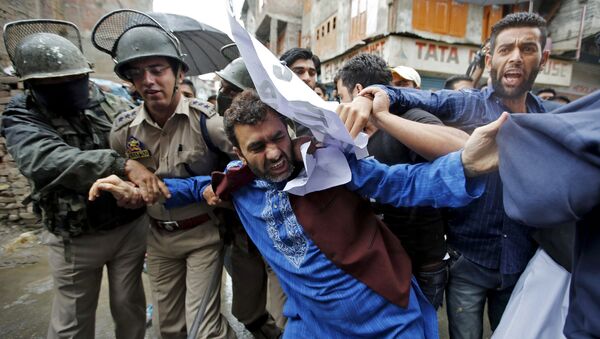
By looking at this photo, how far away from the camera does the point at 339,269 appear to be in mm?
1384

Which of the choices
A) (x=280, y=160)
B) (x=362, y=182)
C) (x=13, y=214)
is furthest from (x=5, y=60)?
(x=362, y=182)

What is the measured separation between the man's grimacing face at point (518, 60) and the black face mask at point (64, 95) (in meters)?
2.44

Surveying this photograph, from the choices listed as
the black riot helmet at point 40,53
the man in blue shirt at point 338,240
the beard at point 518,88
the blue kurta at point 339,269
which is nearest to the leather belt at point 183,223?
the blue kurta at point 339,269

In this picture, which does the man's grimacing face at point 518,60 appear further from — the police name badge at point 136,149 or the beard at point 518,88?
the police name badge at point 136,149

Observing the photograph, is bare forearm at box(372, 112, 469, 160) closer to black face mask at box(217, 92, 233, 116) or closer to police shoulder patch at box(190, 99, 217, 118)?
police shoulder patch at box(190, 99, 217, 118)

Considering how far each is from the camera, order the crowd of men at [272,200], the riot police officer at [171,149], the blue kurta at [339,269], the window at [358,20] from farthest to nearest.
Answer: the window at [358,20] → the riot police officer at [171,149] → the crowd of men at [272,200] → the blue kurta at [339,269]

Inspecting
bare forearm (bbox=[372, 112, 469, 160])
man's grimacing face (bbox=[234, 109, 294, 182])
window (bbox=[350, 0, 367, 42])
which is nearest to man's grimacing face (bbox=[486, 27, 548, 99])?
bare forearm (bbox=[372, 112, 469, 160])

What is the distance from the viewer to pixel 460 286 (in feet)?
5.93

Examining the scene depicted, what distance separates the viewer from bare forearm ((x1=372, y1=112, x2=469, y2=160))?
1236mm

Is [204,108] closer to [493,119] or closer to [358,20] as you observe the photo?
[493,119]

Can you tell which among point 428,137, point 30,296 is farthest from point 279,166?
point 30,296

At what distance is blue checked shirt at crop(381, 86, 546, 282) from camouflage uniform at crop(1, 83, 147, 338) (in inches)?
67.3

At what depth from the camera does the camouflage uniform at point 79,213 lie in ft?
5.95

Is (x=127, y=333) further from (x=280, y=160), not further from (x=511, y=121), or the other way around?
(x=511, y=121)
